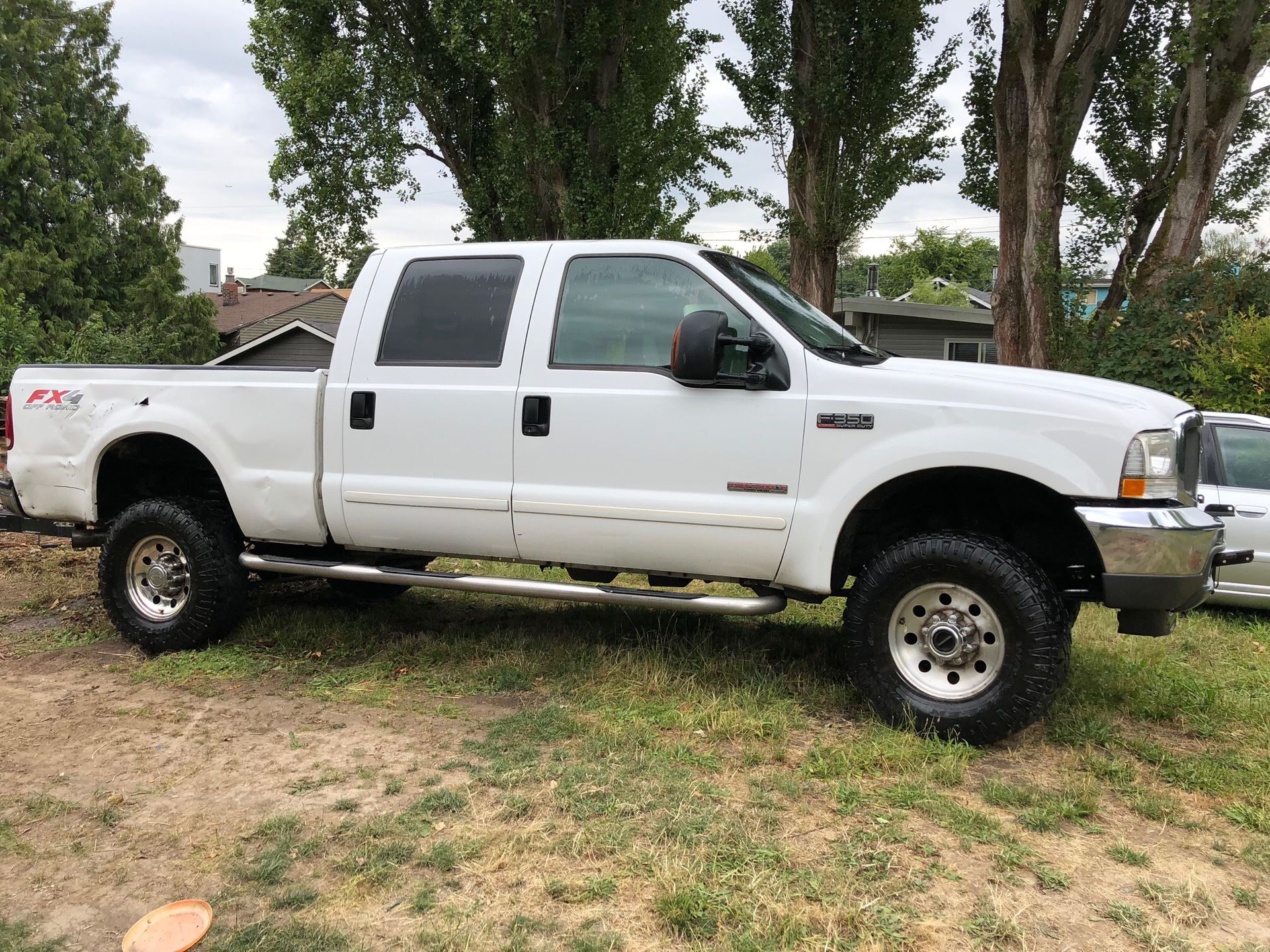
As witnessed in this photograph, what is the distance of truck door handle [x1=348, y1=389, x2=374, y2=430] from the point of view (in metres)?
5.17

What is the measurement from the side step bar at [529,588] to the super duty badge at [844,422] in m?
0.82

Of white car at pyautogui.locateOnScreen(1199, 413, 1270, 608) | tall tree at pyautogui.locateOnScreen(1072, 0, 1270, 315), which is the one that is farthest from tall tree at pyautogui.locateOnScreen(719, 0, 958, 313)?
white car at pyautogui.locateOnScreen(1199, 413, 1270, 608)

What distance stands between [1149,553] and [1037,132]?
10.4 m

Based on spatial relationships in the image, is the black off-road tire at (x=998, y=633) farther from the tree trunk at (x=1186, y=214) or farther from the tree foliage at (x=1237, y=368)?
the tree trunk at (x=1186, y=214)

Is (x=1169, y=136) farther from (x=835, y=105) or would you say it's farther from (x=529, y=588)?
(x=529, y=588)

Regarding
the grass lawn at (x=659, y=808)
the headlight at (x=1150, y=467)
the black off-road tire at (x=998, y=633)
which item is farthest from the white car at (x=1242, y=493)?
the black off-road tire at (x=998, y=633)

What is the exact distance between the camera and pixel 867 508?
14.6 feet

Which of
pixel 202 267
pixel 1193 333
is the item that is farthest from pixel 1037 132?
pixel 202 267

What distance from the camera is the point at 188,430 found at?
553cm

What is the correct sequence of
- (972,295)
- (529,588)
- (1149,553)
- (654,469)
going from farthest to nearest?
1. (972,295)
2. (529,588)
3. (654,469)
4. (1149,553)

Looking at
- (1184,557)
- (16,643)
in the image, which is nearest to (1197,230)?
(1184,557)

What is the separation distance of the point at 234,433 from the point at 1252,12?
11.6m

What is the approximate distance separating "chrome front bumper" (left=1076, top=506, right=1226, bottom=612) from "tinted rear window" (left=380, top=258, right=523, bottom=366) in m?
2.88

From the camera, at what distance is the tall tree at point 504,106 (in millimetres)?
16359
